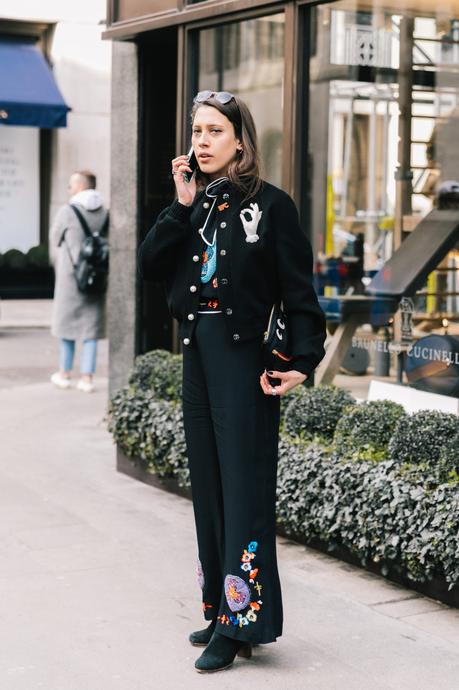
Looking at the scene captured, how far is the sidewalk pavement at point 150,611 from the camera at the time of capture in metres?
4.31

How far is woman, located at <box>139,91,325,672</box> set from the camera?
423cm

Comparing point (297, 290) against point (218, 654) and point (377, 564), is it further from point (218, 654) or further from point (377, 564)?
point (377, 564)

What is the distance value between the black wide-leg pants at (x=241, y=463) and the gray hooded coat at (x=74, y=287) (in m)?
6.65

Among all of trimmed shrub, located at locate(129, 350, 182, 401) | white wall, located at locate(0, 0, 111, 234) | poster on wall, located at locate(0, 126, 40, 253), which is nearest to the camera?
trimmed shrub, located at locate(129, 350, 182, 401)

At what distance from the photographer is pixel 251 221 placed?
423cm

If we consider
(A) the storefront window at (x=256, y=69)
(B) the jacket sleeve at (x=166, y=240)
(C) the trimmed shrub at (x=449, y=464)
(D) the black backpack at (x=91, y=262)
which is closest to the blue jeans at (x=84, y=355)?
(D) the black backpack at (x=91, y=262)

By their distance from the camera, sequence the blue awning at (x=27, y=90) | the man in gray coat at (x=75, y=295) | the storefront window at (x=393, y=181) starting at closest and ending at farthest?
1. the storefront window at (x=393, y=181)
2. the man in gray coat at (x=75, y=295)
3. the blue awning at (x=27, y=90)

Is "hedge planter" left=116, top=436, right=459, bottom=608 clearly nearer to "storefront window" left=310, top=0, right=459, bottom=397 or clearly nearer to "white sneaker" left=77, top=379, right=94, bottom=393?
"storefront window" left=310, top=0, right=459, bottom=397

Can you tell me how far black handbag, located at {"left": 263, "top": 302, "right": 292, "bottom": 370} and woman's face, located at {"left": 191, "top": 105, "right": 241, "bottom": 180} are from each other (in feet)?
1.87

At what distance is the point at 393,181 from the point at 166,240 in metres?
3.02

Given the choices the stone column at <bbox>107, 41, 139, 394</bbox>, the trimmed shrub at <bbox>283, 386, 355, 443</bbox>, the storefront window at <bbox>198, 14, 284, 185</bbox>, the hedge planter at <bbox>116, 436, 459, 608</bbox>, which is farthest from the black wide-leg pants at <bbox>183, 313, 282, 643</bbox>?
the stone column at <bbox>107, 41, 139, 394</bbox>

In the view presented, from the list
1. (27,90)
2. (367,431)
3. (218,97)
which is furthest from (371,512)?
(27,90)

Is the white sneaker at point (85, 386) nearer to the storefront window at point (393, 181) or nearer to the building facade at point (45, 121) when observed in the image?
the storefront window at point (393, 181)

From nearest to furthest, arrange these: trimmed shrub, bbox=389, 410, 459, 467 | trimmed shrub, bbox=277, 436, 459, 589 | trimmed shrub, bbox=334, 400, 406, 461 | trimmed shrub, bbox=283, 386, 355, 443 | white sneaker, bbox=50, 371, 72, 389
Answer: trimmed shrub, bbox=277, 436, 459, 589, trimmed shrub, bbox=389, 410, 459, 467, trimmed shrub, bbox=334, 400, 406, 461, trimmed shrub, bbox=283, 386, 355, 443, white sneaker, bbox=50, 371, 72, 389
